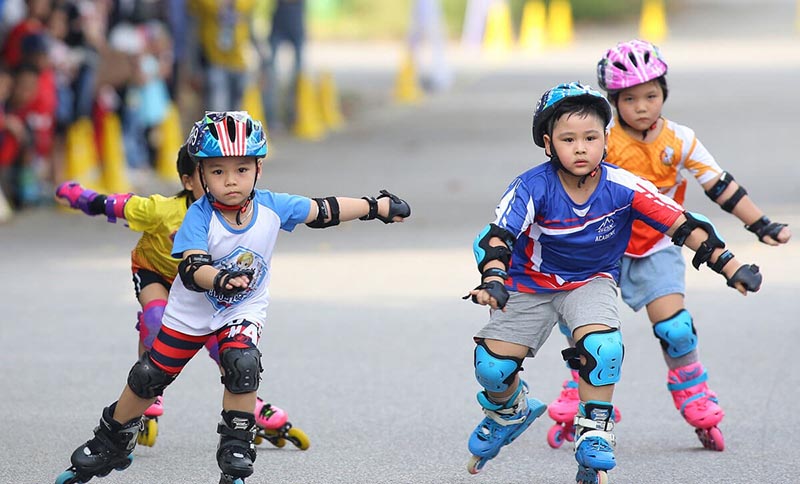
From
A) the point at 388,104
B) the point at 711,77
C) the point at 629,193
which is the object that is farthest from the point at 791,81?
the point at 629,193

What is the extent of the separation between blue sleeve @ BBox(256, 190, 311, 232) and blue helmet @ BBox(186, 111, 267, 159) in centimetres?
26

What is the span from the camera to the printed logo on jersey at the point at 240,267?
18.2ft

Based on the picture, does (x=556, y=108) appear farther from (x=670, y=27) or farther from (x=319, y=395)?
(x=670, y=27)

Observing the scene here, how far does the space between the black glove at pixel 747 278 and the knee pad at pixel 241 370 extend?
5.74ft

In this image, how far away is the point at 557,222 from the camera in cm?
571

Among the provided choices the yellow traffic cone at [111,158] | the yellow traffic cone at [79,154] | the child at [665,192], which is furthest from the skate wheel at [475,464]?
the yellow traffic cone at [111,158]

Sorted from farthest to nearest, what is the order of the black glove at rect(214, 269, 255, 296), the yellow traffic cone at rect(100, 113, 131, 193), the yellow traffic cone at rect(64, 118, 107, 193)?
the yellow traffic cone at rect(100, 113, 131, 193), the yellow traffic cone at rect(64, 118, 107, 193), the black glove at rect(214, 269, 255, 296)

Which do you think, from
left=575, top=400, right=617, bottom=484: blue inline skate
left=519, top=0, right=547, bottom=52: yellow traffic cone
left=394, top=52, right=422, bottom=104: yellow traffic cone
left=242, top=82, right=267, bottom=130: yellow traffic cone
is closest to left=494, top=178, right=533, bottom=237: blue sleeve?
left=575, top=400, right=617, bottom=484: blue inline skate

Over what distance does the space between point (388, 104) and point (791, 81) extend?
729cm

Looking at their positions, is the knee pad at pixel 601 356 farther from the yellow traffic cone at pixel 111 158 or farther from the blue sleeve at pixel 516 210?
the yellow traffic cone at pixel 111 158

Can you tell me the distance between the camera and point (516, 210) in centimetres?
564

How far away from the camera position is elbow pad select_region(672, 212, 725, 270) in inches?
225

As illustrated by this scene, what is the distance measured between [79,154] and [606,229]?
9.02 meters

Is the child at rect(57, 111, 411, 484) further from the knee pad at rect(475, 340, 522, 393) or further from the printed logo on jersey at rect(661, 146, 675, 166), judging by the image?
the printed logo on jersey at rect(661, 146, 675, 166)
